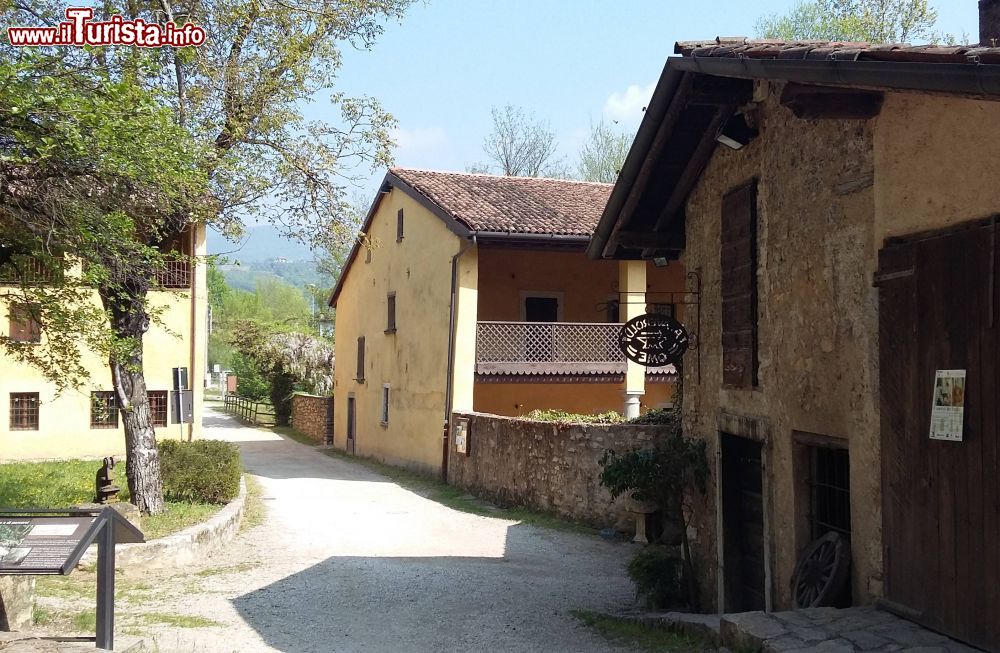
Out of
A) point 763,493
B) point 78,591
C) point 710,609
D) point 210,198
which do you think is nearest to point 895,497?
point 763,493

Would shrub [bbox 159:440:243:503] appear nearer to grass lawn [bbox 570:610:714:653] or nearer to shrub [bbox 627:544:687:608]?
grass lawn [bbox 570:610:714:653]

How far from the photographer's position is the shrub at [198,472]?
13422 mm

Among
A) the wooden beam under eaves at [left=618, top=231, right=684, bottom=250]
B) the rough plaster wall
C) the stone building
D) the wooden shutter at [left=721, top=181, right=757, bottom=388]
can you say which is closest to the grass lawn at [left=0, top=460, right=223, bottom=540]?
the wooden beam under eaves at [left=618, top=231, right=684, bottom=250]

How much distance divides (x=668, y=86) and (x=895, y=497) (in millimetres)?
4127

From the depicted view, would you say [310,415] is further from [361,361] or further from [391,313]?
[391,313]

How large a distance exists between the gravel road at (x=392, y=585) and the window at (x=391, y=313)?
27.8 feet

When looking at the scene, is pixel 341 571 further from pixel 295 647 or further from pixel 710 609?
pixel 710 609

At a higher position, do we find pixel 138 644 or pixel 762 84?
pixel 762 84

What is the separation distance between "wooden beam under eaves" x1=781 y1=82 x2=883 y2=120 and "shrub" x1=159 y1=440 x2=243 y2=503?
10.6m

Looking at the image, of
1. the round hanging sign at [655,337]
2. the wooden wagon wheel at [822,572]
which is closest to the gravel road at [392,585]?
the wooden wagon wheel at [822,572]

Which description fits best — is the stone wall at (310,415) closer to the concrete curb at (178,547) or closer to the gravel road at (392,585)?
the gravel road at (392,585)

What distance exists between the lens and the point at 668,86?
8023mm

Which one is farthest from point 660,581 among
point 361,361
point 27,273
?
point 361,361

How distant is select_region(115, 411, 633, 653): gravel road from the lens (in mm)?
7766
